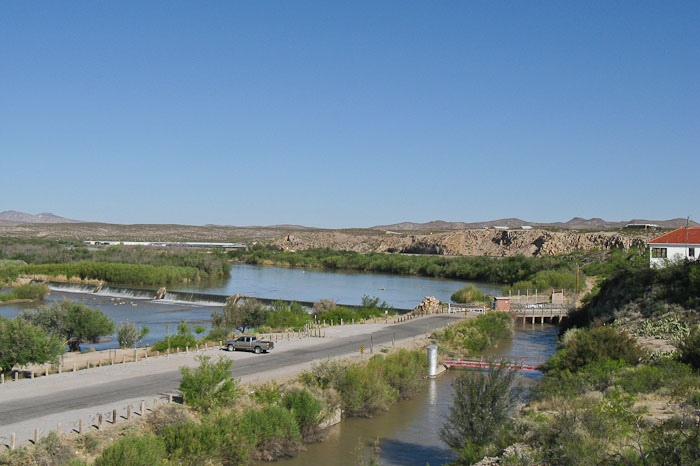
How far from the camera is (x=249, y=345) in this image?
27672mm

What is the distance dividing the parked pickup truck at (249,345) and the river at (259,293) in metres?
9.97

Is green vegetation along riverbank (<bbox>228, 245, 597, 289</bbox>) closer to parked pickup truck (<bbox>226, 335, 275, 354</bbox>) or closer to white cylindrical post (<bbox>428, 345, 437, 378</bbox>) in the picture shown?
white cylindrical post (<bbox>428, 345, 437, 378</bbox>)

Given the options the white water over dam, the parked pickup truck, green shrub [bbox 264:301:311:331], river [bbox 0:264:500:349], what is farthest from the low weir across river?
the parked pickup truck

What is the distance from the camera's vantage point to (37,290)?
57.4 metres

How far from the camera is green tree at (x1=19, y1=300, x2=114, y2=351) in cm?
3375

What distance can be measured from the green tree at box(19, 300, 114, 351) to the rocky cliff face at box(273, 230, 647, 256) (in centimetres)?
8176

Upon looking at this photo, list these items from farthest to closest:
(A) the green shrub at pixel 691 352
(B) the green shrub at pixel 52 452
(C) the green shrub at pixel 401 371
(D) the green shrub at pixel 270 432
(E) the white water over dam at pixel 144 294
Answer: (E) the white water over dam at pixel 144 294 < (C) the green shrub at pixel 401 371 < (A) the green shrub at pixel 691 352 < (D) the green shrub at pixel 270 432 < (B) the green shrub at pixel 52 452

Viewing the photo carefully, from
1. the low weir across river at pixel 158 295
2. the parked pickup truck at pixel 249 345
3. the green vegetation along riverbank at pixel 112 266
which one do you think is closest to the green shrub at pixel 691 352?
the parked pickup truck at pixel 249 345

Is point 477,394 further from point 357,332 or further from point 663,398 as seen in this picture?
point 357,332

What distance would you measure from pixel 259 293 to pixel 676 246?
38795 millimetres

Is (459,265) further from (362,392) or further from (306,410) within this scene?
(306,410)

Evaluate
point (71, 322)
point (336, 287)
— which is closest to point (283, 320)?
point (71, 322)

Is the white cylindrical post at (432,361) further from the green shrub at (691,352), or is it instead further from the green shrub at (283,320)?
the green shrub at (283,320)

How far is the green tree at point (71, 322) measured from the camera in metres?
33.8
